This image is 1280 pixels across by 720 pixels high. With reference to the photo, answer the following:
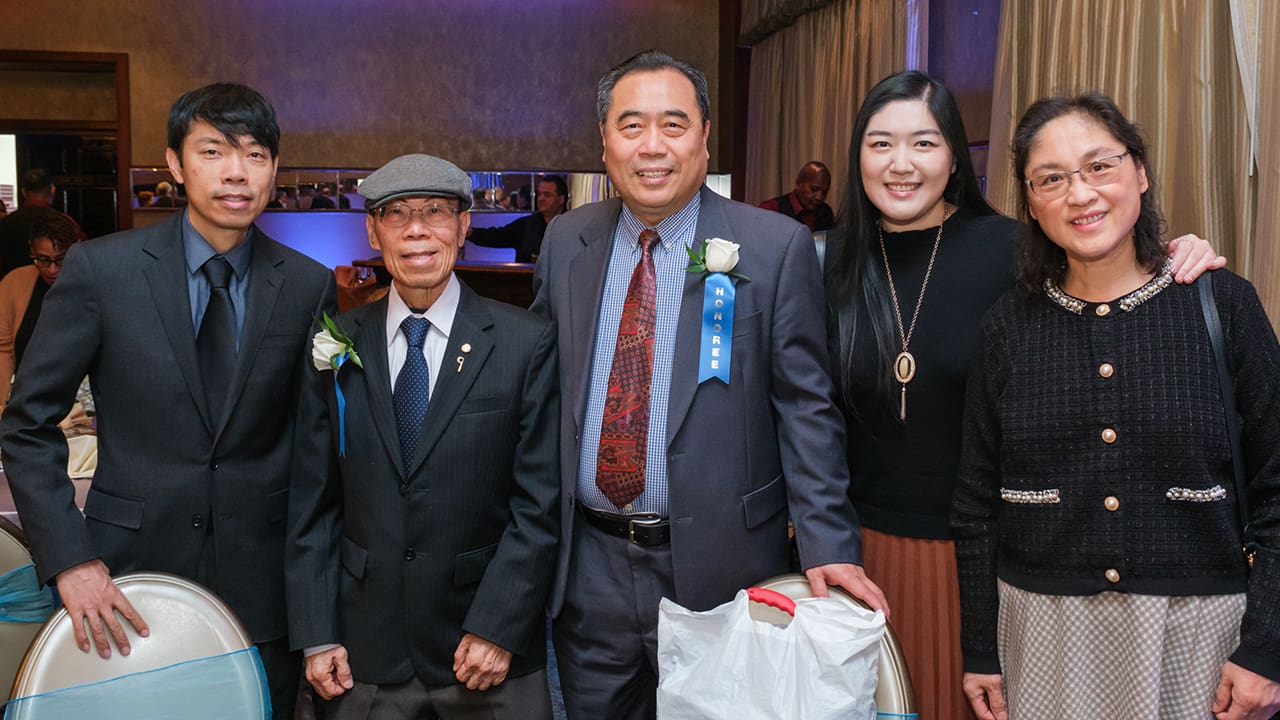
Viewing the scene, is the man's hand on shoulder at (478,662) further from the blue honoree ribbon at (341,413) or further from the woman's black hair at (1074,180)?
the woman's black hair at (1074,180)

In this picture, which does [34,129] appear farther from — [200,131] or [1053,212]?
[1053,212]

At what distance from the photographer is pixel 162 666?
1.72 metres

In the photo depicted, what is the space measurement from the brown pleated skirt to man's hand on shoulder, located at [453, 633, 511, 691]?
0.76m

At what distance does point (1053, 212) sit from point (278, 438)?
1504 millimetres

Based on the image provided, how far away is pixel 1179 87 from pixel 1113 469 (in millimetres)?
2285

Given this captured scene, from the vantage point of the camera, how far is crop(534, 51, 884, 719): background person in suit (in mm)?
1904

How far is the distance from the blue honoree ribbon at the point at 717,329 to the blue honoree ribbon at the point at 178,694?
0.93m

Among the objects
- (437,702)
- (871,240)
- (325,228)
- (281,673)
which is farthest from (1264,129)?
(325,228)

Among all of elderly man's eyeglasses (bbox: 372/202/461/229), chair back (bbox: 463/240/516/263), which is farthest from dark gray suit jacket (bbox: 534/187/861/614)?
chair back (bbox: 463/240/516/263)

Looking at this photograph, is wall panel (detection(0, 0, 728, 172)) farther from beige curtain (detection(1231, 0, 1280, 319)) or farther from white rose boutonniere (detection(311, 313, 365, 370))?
white rose boutonniere (detection(311, 313, 365, 370))

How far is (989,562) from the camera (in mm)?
1826

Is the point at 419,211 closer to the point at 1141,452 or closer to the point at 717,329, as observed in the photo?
the point at 717,329

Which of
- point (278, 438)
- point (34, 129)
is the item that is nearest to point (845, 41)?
point (278, 438)

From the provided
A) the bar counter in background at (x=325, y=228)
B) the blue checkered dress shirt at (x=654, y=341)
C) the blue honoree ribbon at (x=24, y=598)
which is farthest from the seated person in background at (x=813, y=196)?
the blue honoree ribbon at (x=24, y=598)
